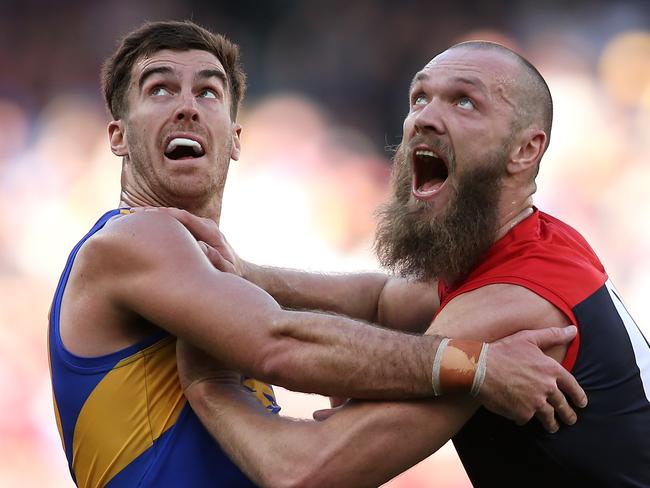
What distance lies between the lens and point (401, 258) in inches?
171

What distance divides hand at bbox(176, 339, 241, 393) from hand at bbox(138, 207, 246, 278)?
0.33 metres

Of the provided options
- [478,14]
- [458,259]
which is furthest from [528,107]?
[478,14]

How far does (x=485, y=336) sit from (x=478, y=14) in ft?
26.4

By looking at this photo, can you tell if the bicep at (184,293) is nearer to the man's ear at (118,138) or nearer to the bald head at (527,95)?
the man's ear at (118,138)

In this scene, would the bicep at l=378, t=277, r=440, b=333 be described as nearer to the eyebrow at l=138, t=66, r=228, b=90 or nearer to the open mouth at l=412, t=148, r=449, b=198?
the open mouth at l=412, t=148, r=449, b=198

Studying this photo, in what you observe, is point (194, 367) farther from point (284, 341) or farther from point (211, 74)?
point (211, 74)

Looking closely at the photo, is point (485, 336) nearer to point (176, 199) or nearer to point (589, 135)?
point (176, 199)

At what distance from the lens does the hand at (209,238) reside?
390cm

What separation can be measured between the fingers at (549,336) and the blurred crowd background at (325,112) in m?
7.07

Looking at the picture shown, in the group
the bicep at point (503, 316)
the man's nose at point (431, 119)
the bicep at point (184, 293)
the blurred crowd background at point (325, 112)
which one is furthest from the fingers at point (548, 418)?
the blurred crowd background at point (325, 112)

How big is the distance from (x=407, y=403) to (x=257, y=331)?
60 centimetres

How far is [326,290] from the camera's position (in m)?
5.03

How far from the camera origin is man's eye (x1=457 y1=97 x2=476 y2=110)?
413cm

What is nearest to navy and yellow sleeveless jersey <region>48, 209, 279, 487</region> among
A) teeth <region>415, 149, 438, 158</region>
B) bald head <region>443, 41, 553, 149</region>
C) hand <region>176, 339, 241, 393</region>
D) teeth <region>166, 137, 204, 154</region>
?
hand <region>176, 339, 241, 393</region>
